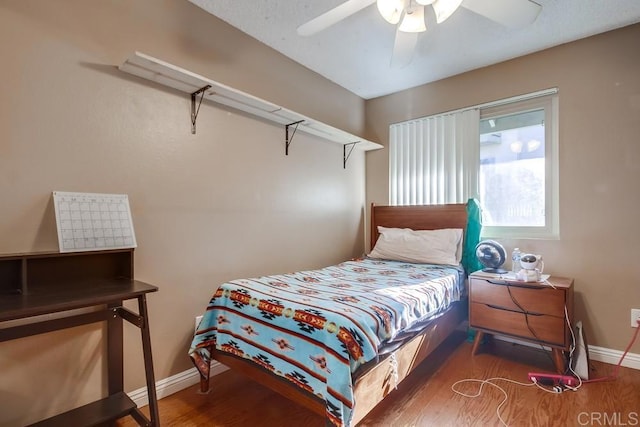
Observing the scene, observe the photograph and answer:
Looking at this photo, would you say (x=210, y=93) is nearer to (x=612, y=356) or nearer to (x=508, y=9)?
(x=508, y=9)

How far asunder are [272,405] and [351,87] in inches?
112

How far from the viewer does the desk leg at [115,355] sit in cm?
162

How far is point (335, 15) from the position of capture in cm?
162

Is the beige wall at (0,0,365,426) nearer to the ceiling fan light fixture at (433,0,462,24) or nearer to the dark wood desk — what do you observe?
the dark wood desk

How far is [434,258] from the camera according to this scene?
2.63m

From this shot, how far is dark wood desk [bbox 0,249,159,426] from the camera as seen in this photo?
3.94 ft

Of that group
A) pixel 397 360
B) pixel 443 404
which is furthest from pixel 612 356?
pixel 397 360

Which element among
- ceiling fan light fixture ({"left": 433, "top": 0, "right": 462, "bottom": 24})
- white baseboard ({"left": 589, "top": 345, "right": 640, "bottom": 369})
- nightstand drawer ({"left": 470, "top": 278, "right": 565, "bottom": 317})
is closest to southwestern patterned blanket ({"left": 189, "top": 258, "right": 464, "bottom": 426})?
nightstand drawer ({"left": 470, "top": 278, "right": 565, "bottom": 317})

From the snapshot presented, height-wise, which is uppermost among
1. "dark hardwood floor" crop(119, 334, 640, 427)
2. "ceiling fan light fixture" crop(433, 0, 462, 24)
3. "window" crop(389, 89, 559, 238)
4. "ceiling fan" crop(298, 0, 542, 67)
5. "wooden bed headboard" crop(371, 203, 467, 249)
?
"ceiling fan" crop(298, 0, 542, 67)

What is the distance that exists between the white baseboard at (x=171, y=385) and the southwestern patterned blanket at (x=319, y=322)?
21cm

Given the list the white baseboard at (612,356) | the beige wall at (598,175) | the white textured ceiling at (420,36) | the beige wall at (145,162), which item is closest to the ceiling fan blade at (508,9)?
the white textured ceiling at (420,36)

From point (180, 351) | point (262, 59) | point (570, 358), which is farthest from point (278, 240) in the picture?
point (570, 358)

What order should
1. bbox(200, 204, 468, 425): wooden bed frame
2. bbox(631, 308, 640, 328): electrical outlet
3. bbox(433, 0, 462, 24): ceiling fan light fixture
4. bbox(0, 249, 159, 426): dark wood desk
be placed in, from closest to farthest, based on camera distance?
bbox(0, 249, 159, 426): dark wood desk < bbox(200, 204, 468, 425): wooden bed frame < bbox(433, 0, 462, 24): ceiling fan light fixture < bbox(631, 308, 640, 328): electrical outlet

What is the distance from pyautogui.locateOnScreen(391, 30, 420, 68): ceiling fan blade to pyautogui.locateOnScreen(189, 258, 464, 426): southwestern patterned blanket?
143 cm
